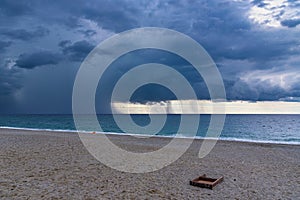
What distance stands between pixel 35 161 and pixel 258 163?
29.6 ft

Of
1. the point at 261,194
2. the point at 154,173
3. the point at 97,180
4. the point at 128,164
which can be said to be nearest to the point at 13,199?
the point at 97,180

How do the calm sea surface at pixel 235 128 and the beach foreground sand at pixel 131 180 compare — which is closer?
the beach foreground sand at pixel 131 180

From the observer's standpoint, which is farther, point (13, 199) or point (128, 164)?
point (128, 164)

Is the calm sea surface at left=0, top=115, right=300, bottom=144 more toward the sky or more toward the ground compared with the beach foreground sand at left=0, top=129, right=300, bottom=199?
more toward the ground

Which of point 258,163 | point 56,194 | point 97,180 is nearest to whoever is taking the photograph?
point 56,194

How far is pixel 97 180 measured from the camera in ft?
24.8

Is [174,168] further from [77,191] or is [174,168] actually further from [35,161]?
[35,161]

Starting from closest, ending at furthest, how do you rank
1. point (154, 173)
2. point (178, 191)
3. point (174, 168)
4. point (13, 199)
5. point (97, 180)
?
point (13, 199)
point (178, 191)
point (97, 180)
point (154, 173)
point (174, 168)

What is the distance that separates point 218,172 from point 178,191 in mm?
3097

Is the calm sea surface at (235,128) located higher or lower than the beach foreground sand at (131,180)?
lower

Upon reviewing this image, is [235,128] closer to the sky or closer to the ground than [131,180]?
closer to the ground

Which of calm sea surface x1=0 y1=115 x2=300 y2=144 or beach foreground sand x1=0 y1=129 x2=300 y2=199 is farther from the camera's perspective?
calm sea surface x1=0 y1=115 x2=300 y2=144

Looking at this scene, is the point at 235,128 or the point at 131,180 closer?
the point at 131,180

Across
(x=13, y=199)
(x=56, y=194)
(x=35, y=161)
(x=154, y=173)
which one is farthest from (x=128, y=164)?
(x=13, y=199)
